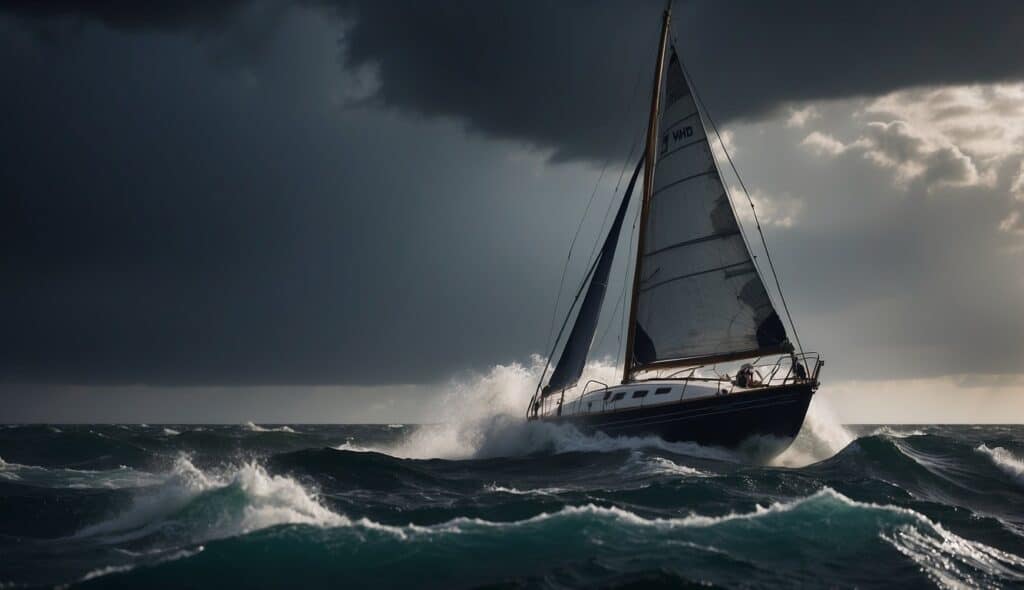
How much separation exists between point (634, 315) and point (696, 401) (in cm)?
636

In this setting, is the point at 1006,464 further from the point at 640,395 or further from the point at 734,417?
the point at 640,395

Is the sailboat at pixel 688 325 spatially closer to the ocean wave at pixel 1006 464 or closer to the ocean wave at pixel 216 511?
the ocean wave at pixel 1006 464

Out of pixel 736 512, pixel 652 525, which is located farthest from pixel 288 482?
pixel 736 512

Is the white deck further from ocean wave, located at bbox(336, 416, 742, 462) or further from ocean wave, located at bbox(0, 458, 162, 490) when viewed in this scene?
ocean wave, located at bbox(0, 458, 162, 490)

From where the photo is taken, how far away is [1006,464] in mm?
31984

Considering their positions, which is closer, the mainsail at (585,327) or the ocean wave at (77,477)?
the ocean wave at (77,477)

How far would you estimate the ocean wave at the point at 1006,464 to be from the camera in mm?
29164

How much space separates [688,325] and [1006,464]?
13.5 m

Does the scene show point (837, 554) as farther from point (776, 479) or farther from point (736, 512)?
point (776, 479)

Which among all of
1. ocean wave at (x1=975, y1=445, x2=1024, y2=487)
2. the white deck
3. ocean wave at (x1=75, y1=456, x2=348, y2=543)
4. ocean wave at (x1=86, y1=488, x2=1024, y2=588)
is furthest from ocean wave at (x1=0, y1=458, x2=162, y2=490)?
ocean wave at (x1=975, y1=445, x2=1024, y2=487)

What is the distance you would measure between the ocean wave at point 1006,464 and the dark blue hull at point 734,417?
299 inches

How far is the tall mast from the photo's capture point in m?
36.1

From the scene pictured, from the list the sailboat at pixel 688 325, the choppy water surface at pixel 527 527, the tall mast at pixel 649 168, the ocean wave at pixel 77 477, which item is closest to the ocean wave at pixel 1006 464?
the choppy water surface at pixel 527 527

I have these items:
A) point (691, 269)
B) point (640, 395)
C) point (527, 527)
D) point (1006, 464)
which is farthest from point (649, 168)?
point (527, 527)
